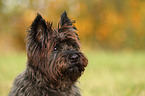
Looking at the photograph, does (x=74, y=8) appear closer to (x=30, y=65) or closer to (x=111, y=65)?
(x=111, y=65)

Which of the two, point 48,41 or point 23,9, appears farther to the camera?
point 23,9

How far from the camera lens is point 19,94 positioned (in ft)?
13.5

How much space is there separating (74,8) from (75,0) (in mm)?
1592

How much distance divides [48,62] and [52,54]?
6.8 inches

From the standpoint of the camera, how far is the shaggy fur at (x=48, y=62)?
394cm

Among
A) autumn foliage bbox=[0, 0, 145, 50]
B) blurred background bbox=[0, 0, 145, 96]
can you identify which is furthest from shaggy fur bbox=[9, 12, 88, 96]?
autumn foliage bbox=[0, 0, 145, 50]

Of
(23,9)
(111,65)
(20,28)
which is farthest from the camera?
(23,9)

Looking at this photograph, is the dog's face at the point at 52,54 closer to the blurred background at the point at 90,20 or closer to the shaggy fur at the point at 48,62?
the shaggy fur at the point at 48,62

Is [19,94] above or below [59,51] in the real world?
below

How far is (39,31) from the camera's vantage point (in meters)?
4.09

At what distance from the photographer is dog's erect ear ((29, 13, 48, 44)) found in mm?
4016

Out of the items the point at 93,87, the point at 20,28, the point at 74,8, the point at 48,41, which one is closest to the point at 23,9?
the point at 20,28

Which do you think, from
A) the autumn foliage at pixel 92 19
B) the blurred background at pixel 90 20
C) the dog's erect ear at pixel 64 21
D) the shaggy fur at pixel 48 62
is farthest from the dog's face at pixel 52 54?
the autumn foliage at pixel 92 19

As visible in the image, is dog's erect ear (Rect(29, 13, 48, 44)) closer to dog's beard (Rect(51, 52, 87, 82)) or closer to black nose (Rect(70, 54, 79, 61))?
dog's beard (Rect(51, 52, 87, 82))
